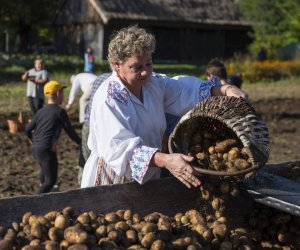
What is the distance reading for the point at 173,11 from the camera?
118ft

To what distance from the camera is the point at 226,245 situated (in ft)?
11.1

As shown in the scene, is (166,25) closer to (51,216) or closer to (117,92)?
(117,92)

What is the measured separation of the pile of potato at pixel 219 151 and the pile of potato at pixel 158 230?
0.39 ft

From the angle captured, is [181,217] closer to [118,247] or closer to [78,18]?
[118,247]

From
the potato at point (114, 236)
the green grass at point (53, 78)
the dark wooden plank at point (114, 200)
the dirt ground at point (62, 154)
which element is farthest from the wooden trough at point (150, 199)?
the green grass at point (53, 78)

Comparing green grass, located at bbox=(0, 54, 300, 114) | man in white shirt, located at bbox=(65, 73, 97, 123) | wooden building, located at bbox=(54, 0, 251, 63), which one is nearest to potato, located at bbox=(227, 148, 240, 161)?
man in white shirt, located at bbox=(65, 73, 97, 123)

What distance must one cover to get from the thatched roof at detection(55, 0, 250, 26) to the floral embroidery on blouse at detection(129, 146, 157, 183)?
3013cm

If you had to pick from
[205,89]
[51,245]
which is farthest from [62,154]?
[51,245]

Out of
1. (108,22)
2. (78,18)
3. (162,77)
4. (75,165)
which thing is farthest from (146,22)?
(162,77)

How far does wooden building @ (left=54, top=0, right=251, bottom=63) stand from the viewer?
34.6 meters

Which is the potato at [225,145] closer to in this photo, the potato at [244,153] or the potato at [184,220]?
the potato at [244,153]

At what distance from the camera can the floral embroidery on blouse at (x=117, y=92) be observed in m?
3.81

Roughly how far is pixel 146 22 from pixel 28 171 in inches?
1062

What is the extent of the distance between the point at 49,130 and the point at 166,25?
95.0 feet
